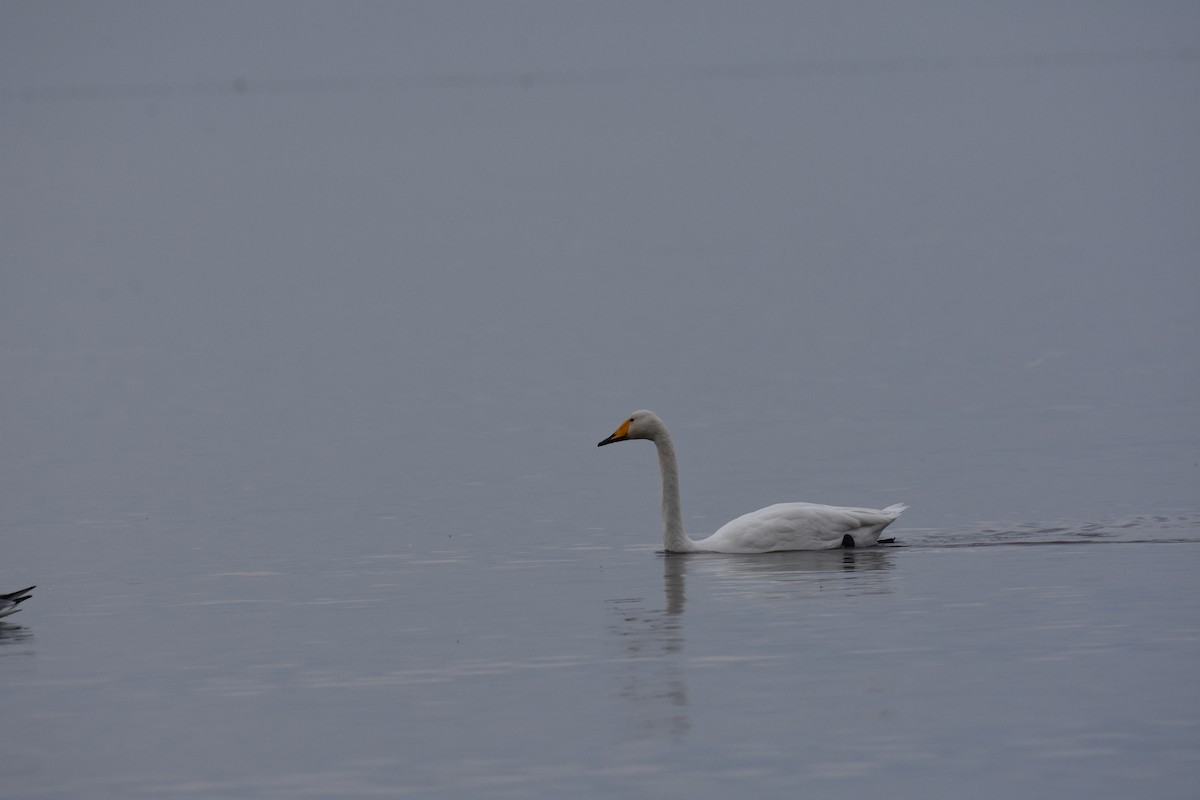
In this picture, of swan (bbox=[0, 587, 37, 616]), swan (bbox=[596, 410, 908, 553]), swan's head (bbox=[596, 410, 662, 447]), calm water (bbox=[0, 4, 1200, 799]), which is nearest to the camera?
calm water (bbox=[0, 4, 1200, 799])

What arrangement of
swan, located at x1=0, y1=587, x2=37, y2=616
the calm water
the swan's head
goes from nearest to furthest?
the calm water
swan, located at x1=0, y1=587, x2=37, y2=616
the swan's head

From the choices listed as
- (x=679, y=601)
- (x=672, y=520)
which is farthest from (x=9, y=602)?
(x=672, y=520)

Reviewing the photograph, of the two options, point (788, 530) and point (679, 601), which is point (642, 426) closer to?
point (788, 530)

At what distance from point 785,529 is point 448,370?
54.2ft

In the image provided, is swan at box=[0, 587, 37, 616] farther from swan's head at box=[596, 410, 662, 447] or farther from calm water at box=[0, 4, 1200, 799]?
swan's head at box=[596, 410, 662, 447]

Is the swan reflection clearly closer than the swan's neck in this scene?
Yes

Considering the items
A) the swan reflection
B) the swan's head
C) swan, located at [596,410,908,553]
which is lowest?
the swan reflection

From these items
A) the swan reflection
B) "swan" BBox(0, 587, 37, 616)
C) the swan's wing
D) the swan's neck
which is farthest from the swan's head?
"swan" BBox(0, 587, 37, 616)

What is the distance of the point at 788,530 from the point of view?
19016 millimetres

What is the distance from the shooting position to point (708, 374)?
107ft

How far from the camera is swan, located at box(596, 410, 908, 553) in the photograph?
1894 cm

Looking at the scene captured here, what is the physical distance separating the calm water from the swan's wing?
419mm

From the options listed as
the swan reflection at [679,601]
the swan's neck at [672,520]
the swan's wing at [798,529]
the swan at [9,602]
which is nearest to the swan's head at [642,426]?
the swan's neck at [672,520]

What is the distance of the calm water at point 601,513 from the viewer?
12219mm
